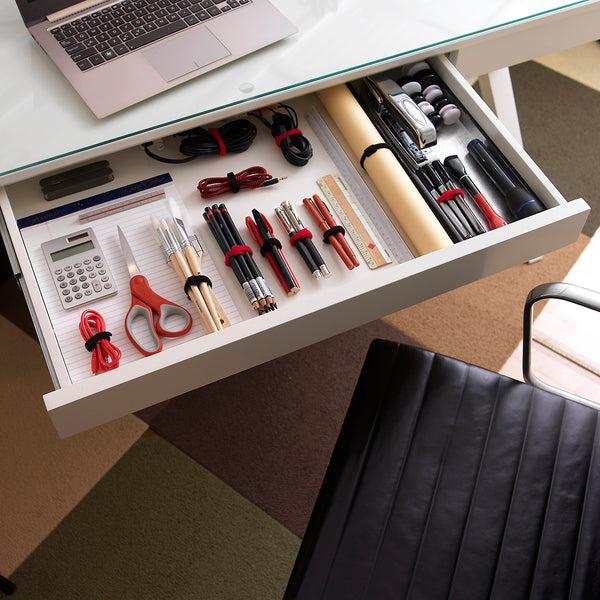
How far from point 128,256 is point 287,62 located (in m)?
A: 0.41

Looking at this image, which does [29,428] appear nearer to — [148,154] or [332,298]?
[148,154]

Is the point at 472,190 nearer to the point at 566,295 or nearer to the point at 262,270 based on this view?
the point at 566,295

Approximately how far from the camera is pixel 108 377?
0.80 metres

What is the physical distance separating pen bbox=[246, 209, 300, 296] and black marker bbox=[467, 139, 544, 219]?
35cm

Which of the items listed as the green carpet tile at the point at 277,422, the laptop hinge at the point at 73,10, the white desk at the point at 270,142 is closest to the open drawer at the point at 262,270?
the white desk at the point at 270,142

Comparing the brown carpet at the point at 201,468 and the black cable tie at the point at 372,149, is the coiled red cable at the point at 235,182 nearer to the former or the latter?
the black cable tie at the point at 372,149

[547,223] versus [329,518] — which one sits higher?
[547,223]

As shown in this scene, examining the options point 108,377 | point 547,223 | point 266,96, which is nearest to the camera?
point 108,377

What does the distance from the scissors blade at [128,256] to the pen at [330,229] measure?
0.92 ft

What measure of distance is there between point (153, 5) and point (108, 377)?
663 mm

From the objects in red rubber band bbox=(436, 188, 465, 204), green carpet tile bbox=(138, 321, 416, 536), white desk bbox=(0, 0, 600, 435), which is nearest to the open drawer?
white desk bbox=(0, 0, 600, 435)

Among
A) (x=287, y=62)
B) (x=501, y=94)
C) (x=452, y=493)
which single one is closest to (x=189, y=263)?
(x=287, y=62)

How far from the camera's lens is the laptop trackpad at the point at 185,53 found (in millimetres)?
1034

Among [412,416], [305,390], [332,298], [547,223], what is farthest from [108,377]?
[305,390]
